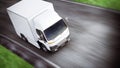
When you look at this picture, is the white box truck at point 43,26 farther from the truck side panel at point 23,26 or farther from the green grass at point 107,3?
the green grass at point 107,3

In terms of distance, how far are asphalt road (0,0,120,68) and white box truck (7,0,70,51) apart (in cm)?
87

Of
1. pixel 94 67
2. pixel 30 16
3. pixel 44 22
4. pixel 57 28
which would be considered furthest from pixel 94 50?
pixel 30 16

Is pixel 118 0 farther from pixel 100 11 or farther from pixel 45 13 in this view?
pixel 45 13

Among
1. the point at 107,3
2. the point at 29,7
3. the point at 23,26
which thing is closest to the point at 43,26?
the point at 23,26

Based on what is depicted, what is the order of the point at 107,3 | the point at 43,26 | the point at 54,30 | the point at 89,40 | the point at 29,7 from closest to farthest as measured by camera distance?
the point at 43,26 < the point at 54,30 < the point at 89,40 < the point at 29,7 < the point at 107,3

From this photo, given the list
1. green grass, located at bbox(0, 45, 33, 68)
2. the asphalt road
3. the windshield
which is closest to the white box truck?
the windshield

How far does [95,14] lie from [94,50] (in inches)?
184

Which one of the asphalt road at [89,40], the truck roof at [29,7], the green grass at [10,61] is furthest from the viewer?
the truck roof at [29,7]

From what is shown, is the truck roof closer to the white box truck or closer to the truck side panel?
the white box truck

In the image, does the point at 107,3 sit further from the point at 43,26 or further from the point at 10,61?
the point at 10,61

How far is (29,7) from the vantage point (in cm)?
1645

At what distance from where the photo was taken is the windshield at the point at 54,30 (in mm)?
15227

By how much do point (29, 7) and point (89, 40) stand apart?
5.27 m

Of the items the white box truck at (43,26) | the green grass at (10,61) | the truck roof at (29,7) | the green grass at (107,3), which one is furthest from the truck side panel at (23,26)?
the green grass at (107,3)
